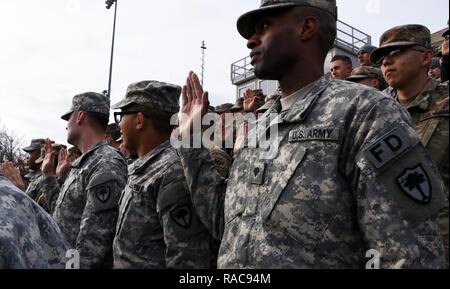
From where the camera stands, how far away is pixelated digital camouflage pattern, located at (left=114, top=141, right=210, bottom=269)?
324 centimetres

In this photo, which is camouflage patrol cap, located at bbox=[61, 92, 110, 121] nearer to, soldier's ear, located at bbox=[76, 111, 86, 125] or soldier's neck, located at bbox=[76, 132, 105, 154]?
soldier's ear, located at bbox=[76, 111, 86, 125]

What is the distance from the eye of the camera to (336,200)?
1.99 metres

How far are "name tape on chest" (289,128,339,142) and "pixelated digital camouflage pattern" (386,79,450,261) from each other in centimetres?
119

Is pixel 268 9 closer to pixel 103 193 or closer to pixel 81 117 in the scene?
pixel 103 193

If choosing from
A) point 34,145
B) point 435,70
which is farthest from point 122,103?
point 34,145

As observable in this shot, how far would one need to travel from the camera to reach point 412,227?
5.89 ft

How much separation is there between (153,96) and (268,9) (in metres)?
1.87

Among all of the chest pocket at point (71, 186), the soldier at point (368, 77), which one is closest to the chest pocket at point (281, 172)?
the chest pocket at point (71, 186)

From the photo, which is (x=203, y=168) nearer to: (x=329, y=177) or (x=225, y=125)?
(x=329, y=177)

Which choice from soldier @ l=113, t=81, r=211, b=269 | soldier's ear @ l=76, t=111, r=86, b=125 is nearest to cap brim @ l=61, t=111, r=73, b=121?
soldier's ear @ l=76, t=111, r=86, b=125

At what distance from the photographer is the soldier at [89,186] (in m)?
3.97

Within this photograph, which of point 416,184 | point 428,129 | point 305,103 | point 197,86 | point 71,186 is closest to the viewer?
point 416,184
